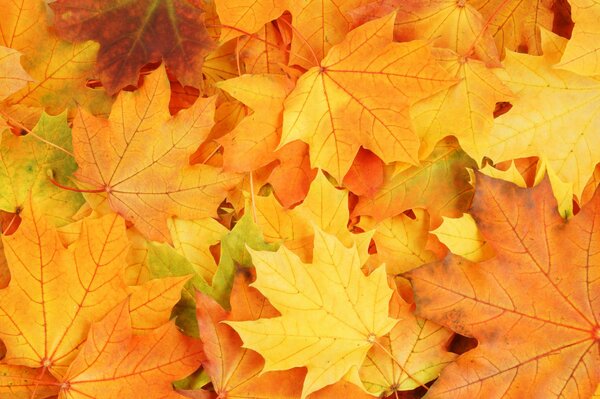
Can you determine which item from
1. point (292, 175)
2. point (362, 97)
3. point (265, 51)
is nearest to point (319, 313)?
point (292, 175)

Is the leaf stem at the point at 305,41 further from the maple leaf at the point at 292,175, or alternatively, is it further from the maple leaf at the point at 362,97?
the maple leaf at the point at 292,175

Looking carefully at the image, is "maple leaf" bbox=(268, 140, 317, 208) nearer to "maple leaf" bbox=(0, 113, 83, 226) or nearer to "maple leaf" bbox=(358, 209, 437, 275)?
"maple leaf" bbox=(358, 209, 437, 275)

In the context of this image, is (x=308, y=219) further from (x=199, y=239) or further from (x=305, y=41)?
(x=305, y=41)

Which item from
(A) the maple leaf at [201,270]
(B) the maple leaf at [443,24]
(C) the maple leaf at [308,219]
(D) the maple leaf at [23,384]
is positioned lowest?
(D) the maple leaf at [23,384]

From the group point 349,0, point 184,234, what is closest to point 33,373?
point 184,234

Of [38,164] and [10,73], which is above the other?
[10,73]

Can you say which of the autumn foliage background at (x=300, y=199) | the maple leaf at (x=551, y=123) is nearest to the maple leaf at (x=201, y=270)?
the autumn foliage background at (x=300, y=199)

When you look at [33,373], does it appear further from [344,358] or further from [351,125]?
[351,125]
